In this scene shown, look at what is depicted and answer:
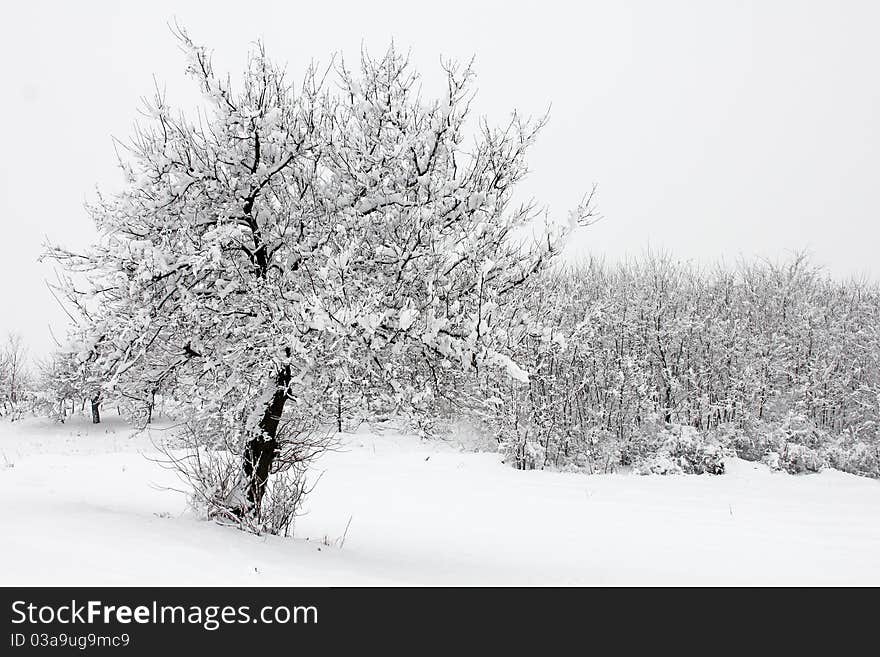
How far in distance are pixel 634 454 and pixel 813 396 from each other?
21.4 feet

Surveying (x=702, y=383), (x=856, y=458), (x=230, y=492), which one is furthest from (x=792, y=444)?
(x=230, y=492)

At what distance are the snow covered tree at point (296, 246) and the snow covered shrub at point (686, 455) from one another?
13.4 metres

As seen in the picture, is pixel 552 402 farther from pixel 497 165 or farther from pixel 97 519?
pixel 97 519

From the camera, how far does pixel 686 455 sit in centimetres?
1881

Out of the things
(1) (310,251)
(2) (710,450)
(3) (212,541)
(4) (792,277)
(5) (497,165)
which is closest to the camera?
(3) (212,541)

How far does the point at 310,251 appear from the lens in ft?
21.7

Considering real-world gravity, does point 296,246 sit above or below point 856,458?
above

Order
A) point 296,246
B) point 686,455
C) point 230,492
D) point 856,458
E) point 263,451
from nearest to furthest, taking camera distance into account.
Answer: point 296,246 < point 230,492 < point 263,451 < point 686,455 < point 856,458

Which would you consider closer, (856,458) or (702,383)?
(856,458)

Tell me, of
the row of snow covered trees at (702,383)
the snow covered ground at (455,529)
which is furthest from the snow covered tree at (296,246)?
the row of snow covered trees at (702,383)

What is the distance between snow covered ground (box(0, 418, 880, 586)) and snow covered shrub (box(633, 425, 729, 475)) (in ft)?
2.44

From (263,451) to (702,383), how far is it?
1738 centimetres

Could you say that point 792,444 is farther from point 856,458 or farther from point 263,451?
point 263,451
